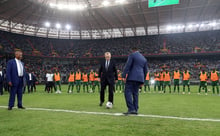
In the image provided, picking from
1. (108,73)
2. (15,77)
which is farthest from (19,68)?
(108,73)

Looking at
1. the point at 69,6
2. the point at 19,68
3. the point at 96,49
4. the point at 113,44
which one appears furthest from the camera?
the point at 113,44

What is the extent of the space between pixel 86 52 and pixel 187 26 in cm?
2527

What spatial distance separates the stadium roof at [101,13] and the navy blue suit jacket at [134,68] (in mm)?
25500

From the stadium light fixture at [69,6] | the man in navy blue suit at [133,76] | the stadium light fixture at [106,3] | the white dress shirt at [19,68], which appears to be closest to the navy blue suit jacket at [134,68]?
the man in navy blue suit at [133,76]

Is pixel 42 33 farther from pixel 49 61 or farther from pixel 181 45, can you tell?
pixel 181 45

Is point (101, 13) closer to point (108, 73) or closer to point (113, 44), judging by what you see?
point (113, 44)

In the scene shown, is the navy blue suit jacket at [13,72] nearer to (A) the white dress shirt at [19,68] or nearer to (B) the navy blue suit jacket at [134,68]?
(A) the white dress shirt at [19,68]

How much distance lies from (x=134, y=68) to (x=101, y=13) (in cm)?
3057

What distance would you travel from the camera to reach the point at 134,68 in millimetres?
5469

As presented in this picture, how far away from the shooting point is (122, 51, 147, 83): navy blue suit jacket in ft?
17.7

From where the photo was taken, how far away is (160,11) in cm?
3259

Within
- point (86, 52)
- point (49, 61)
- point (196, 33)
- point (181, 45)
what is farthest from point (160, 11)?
point (49, 61)

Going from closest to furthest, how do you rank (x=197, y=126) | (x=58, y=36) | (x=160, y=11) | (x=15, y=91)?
1. (x=197, y=126)
2. (x=15, y=91)
3. (x=160, y=11)
4. (x=58, y=36)

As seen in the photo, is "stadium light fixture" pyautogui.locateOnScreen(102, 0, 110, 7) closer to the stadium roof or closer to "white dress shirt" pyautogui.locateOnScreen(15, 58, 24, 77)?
the stadium roof
